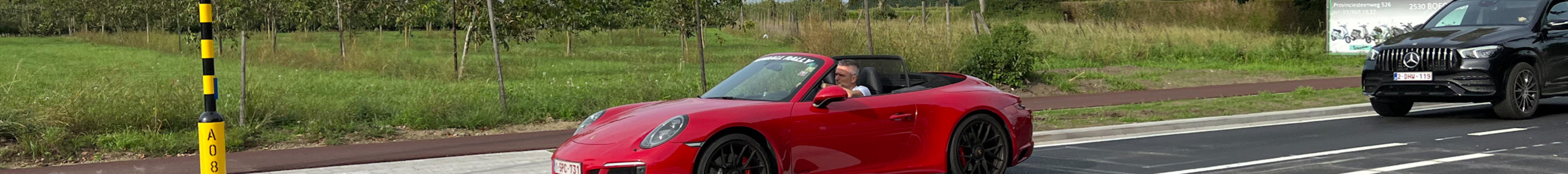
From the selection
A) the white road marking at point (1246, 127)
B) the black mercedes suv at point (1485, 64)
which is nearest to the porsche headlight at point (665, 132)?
the white road marking at point (1246, 127)

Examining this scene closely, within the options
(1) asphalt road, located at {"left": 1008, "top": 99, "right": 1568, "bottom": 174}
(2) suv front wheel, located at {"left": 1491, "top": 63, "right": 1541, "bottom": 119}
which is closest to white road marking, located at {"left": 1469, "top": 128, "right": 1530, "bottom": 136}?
(1) asphalt road, located at {"left": 1008, "top": 99, "right": 1568, "bottom": 174}

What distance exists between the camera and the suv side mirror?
13.5 metres

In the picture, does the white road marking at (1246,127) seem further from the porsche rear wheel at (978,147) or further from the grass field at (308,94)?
the grass field at (308,94)

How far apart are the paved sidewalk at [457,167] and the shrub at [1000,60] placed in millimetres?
10189

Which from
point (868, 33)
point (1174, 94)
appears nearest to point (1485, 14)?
point (1174, 94)

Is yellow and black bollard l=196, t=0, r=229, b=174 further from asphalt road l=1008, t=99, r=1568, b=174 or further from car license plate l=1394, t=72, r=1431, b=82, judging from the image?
car license plate l=1394, t=72, r=1431, b=82

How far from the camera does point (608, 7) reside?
3519 cm

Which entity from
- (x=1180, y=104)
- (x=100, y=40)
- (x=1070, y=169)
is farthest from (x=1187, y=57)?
(x=100, y=40)

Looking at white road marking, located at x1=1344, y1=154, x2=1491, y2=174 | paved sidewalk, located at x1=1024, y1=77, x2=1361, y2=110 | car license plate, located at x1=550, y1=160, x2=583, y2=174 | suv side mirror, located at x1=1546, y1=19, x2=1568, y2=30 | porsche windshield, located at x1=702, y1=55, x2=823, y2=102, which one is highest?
suv side mirror, located at x1=1546, y1=19, x2=1568, y2=30

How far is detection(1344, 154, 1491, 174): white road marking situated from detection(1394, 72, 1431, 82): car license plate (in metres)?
3.75

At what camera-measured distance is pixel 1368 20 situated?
94.5ft

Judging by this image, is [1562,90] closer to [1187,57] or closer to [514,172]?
[514,172]

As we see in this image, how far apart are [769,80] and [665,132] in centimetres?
121

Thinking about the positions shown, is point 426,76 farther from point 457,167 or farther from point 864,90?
point 864,90
